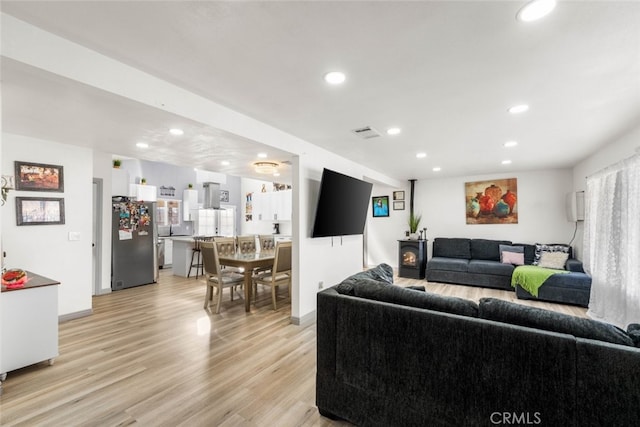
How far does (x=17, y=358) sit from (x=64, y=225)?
1.85 meters

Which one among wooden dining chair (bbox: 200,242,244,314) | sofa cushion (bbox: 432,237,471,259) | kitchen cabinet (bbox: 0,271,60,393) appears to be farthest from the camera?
sofa cushion (bbox: 432,237,471,259)

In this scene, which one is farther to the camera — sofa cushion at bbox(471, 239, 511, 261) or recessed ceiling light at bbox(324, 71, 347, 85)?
sofa cushion at bbox(471, 239, 511, 261)

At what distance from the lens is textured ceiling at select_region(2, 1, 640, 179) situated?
1.46 m

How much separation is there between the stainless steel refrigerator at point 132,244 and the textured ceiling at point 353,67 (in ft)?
7.45

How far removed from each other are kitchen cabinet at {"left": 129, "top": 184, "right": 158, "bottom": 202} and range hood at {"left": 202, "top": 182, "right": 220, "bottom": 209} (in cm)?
145

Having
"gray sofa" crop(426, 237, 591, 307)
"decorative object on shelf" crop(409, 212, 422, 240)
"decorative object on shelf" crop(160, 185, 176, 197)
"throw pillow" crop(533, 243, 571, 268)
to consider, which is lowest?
"gray sofa" crop(426, 237, 591, 307)

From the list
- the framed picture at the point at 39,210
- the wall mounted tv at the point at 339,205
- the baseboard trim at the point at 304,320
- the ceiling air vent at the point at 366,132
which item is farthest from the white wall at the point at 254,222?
the ceiling air vent at the point at 366,132

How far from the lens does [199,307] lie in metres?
4.28

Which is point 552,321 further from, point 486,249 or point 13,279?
point 486,249

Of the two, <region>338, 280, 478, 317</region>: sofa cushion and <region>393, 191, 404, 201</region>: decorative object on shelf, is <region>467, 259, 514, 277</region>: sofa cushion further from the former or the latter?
<region>338, 280, 478, 317</region>: sofa cushion

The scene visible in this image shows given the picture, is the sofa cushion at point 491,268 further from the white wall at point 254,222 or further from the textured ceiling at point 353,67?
the white wall at point 254,222

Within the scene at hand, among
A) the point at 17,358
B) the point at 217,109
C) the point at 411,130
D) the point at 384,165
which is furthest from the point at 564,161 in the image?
the point at 17,358

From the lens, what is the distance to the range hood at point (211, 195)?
8519 millimetres

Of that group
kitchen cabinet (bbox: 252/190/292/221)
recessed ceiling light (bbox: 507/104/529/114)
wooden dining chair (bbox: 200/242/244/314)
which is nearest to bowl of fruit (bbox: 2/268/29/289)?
wooden dining chair (bbox: 200/242/244/314)
